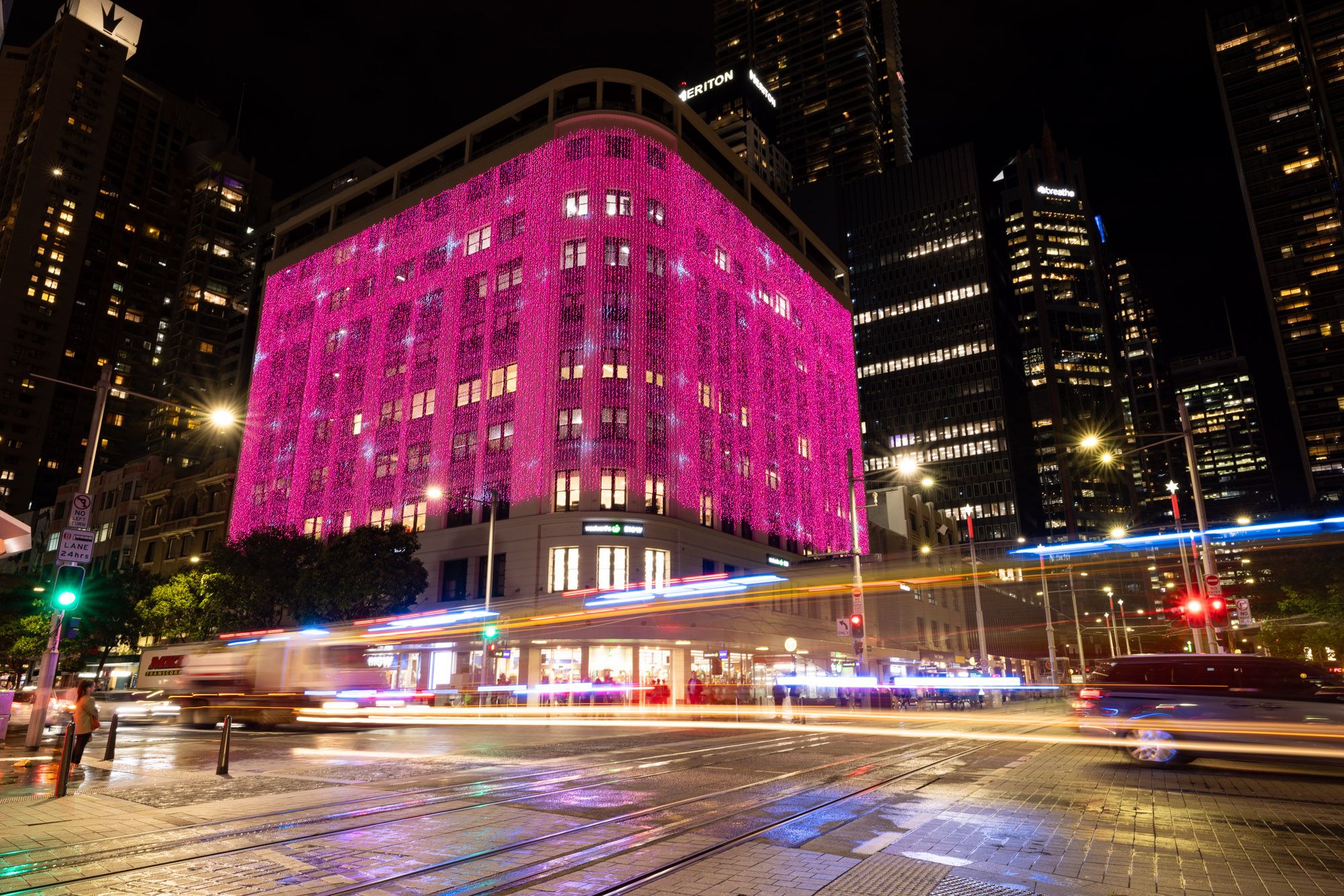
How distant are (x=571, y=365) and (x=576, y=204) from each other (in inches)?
467

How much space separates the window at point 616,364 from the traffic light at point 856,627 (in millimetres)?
25369

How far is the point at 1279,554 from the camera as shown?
56.5m

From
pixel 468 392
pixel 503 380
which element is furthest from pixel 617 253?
pixel 468 392

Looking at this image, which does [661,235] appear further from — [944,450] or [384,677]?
[944,450]

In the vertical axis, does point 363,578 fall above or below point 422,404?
below

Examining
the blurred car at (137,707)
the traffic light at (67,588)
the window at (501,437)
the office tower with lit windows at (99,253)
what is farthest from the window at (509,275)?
the office tower with lit windows at (99,253)

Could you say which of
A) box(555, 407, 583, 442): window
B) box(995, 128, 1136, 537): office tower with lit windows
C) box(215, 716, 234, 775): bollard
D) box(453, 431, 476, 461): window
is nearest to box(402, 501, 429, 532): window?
box(453, 431, 476, 461): window

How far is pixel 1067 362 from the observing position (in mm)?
179750

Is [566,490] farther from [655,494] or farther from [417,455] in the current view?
[417,455]

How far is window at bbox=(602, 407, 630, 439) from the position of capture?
48969 mm

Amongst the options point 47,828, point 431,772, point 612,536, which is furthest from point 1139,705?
point 612,536

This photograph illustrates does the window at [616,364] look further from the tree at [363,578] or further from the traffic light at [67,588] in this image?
the traffic light at [67,588]

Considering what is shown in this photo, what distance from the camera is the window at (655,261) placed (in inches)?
2055

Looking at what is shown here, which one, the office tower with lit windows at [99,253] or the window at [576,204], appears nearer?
the window at [576,204]
